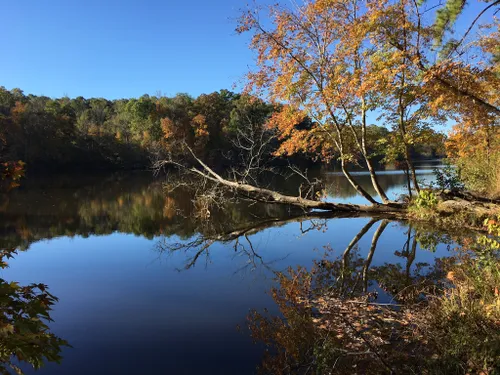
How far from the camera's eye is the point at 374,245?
368 inches

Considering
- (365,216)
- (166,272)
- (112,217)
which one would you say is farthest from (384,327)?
(112,217)

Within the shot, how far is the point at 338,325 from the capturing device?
461 cm

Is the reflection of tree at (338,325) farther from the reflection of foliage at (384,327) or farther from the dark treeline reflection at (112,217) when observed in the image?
the dark treeline reflection at (112,217)

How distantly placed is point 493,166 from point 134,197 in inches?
684

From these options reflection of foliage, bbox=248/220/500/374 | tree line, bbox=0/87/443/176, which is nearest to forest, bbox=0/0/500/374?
reflection of foliage, bbox=248/220/500/374

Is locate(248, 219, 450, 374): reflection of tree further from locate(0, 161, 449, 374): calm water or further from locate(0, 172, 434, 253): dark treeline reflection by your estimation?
locate(0, 172, 434, 253): dark treeline reflection

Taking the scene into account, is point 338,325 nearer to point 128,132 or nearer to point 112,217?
point 112,217

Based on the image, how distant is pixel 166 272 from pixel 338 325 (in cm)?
398

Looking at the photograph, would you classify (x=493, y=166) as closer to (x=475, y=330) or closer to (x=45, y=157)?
(x=475, y=330)

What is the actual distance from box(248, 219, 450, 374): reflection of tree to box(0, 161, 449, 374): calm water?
0.21 m

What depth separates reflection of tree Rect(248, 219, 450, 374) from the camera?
147 inches

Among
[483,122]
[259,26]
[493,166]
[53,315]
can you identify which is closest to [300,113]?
[259,26]

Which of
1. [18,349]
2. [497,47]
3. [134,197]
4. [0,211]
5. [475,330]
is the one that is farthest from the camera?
[134,197]

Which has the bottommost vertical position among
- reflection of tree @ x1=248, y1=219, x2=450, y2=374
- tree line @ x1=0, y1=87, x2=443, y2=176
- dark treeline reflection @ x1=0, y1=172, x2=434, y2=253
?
dark treeline reflection @ x1=0, y1=172, x2=434, y2=253
